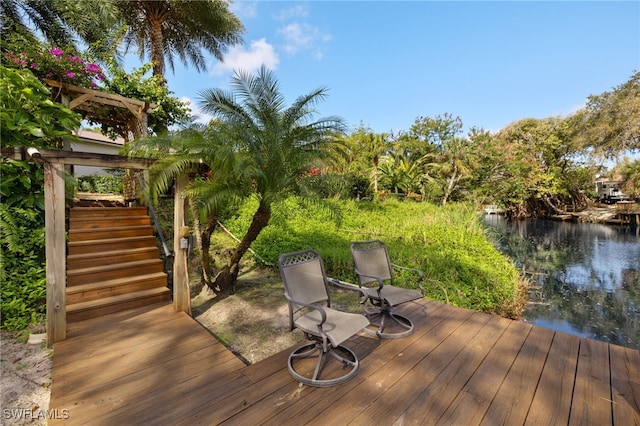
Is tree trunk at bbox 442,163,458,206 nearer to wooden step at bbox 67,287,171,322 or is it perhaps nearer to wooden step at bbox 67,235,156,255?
wooden step at bbox 67,235,156,255

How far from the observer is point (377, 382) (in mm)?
2441

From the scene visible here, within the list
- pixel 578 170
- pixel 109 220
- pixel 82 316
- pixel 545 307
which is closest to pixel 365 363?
pixel 82 316

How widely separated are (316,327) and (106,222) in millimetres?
4981

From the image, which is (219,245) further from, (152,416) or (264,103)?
(152,416)

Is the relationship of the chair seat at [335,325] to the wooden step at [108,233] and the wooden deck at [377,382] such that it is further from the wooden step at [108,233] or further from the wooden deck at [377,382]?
the wooden step at [108,233]

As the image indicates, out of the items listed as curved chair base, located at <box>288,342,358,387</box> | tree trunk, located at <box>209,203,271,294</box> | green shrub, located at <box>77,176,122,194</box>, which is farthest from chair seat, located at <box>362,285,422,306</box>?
green shrub, located at <box>77,176,122,194</box>

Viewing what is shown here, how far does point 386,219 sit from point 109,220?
9766 mm

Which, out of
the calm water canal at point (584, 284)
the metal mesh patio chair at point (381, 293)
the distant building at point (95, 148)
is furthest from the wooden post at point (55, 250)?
the distant building at point (95, 148)

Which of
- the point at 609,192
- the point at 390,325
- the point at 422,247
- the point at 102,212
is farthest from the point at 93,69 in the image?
the point at 609,192

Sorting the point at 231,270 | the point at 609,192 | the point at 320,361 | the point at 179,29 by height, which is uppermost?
the point at 179,29

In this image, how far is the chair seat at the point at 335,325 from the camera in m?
2.46

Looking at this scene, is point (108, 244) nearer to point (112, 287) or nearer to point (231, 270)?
point (112, 287)

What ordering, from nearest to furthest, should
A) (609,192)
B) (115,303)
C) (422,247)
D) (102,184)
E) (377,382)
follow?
1. (377,382)
2. (115,303)
3. (422,247)
4. (102,184)
5. (609,192)

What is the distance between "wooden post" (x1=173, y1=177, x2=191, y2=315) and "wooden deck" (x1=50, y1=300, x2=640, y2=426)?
72cm
